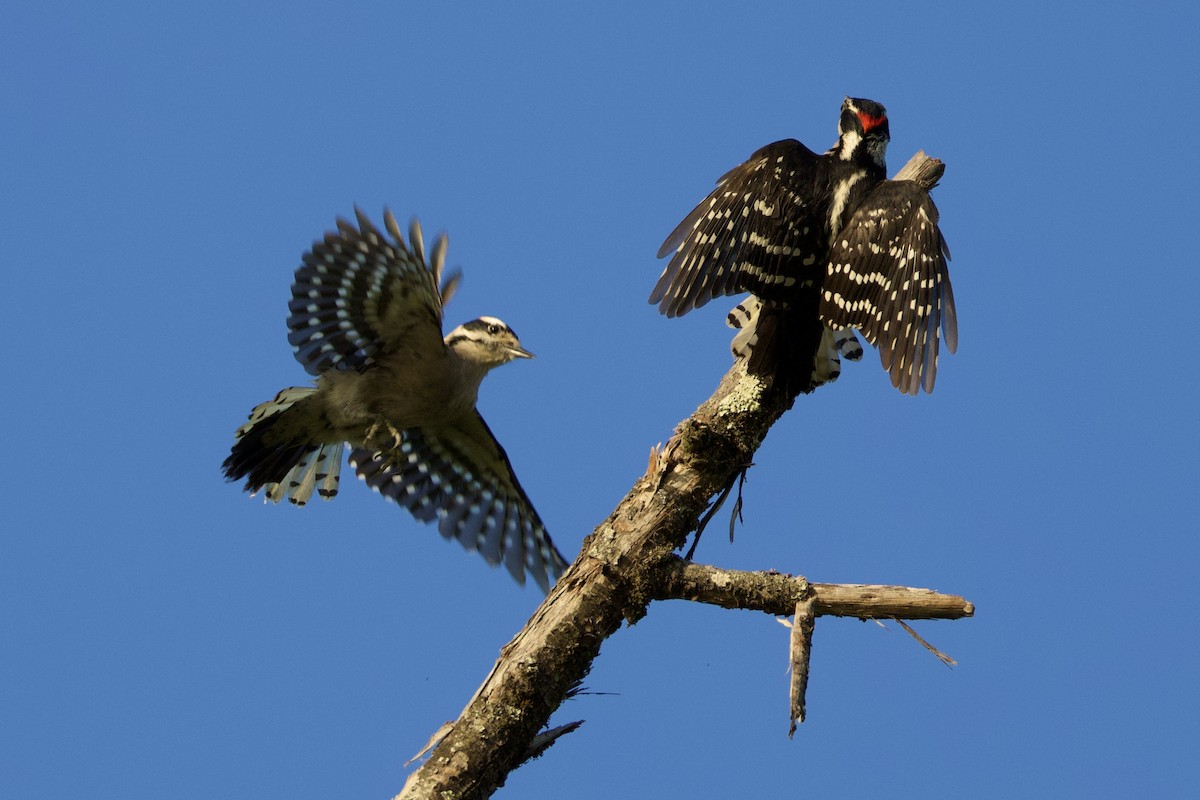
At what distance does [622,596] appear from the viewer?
488 centimetres

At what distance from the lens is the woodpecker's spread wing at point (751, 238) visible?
5375mm

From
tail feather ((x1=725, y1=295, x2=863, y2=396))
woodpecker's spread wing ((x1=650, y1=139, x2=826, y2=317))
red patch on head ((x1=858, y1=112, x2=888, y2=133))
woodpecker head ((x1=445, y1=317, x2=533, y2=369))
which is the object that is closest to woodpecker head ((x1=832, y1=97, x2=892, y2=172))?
red patch on head ((x1=858, y1=112, x2=888, y2=133))

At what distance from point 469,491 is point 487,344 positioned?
1148 mm

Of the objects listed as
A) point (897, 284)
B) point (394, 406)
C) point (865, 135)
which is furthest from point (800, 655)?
point (394, 406)

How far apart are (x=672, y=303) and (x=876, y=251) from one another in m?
0.90

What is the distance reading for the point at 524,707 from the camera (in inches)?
187

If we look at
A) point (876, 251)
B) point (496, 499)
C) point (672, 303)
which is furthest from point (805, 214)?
point (496, 499)

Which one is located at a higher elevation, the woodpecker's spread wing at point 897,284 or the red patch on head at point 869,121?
the red patch on head at point 869,121

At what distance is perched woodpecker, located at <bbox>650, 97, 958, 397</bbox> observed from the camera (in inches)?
206

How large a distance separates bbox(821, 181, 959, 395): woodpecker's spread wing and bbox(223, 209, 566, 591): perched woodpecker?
175 cm

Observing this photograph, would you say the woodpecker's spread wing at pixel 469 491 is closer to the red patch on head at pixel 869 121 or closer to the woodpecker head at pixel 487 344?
the woodpecker head at pixel 487 344

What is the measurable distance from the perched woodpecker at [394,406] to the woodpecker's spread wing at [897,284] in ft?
5.75

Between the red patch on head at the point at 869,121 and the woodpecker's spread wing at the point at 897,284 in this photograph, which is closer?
the woodpecker's spread wing at the point at 897,284

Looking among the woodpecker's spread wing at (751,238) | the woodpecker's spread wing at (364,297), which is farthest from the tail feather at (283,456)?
the woodpecker's spread wing at (751,238)
